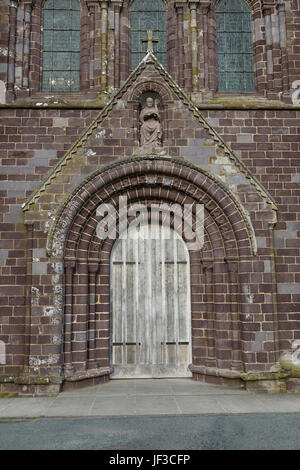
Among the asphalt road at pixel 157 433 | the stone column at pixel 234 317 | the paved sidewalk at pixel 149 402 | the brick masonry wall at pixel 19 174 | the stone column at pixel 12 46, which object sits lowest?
the asphalt road at pixel 157 433

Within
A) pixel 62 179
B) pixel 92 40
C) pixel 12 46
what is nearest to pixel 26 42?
pixel 12 46

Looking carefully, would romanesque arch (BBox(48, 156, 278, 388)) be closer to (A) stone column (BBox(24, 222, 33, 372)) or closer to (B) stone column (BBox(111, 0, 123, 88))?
(A) stone column (BBox(24, 222, 33, 372))

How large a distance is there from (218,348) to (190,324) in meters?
0.84

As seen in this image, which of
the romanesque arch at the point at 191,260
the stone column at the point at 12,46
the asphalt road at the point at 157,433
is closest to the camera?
the asphalt road at the point at 157,433

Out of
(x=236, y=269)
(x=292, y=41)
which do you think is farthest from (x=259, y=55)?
(x=236, y=269)

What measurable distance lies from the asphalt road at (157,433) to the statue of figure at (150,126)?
5425mm

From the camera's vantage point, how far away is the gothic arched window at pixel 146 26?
9.51 metres

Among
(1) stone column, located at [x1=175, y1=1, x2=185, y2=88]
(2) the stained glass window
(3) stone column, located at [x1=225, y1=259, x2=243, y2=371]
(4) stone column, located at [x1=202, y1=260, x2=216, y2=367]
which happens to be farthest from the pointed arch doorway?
(2) the stained glass window

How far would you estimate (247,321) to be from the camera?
7555mm

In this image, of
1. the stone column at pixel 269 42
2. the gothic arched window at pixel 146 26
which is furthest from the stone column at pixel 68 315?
the stone column at pixel 269 42

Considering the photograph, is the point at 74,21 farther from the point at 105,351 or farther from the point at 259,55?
the point at 105,351

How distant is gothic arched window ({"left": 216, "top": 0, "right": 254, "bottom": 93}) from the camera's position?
9547 mm

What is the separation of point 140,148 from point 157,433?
215 inches

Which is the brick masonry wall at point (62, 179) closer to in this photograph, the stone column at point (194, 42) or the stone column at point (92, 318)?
the stone column at point (92, 318)
